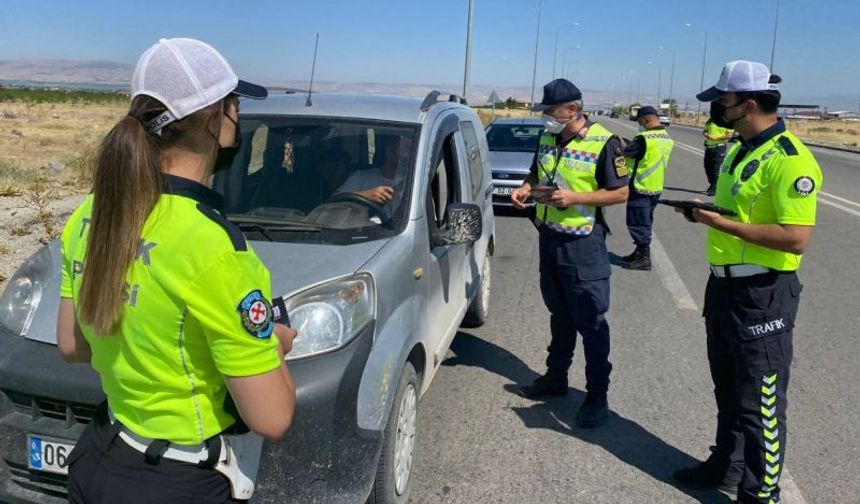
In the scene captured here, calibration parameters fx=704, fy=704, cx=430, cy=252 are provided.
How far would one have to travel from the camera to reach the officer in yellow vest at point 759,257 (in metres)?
2.97

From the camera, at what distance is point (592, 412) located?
420 centimetres

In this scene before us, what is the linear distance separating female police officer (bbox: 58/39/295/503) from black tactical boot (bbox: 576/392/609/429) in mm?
2941

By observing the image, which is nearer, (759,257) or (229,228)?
(229,228)

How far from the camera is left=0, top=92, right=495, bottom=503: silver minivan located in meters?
2.55

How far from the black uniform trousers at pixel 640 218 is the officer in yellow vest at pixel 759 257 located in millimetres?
5211

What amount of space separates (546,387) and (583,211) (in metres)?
1.23

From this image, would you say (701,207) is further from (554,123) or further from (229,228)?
(229,228)

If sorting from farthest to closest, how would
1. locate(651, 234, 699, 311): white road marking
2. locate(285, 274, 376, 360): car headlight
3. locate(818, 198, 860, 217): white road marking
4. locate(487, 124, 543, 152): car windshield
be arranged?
locate(487, 124, 543, 152): car windshield < locate(818, 198, 860, 217): white road marking < locate(651, 234, 699, 311): white road marking < locate(285, 274, 376, 360): car headlight

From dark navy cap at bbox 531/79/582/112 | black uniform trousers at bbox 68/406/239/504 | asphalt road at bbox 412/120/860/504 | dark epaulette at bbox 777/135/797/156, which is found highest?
dark navy cap at bbox 531/79/582/112

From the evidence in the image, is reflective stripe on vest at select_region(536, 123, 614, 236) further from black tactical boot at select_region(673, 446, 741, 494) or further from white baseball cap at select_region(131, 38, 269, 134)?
white baseball cap at select_region(131, 38, 269, 134)

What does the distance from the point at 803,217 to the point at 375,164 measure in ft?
7.07

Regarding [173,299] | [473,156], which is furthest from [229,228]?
[473,156]

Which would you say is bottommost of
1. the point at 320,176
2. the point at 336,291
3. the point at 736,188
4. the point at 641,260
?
the point at 641,260

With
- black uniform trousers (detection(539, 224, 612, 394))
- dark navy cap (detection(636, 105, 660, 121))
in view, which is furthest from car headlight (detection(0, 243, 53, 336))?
dark navy cap (detection(636, 105, 660, 121))
